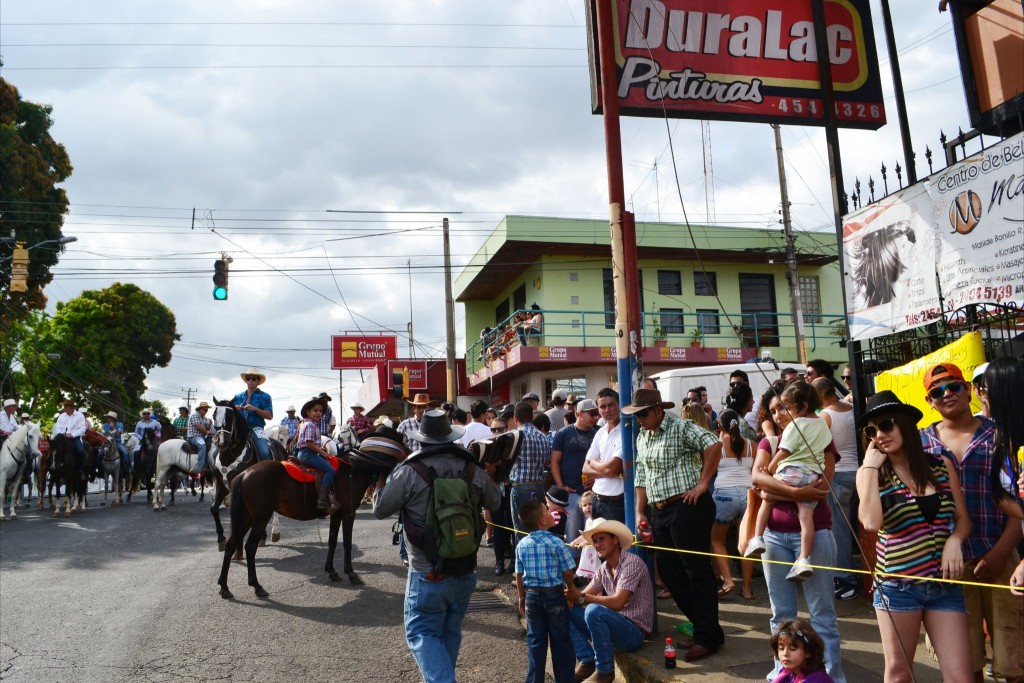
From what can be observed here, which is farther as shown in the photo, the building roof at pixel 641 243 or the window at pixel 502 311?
the window at pixel 502 311

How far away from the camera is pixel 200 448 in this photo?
19875 mm

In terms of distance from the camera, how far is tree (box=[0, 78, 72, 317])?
27156 mm

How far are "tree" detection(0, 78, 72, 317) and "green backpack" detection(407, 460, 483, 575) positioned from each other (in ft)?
84.8

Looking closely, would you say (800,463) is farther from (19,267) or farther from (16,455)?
(19,267)

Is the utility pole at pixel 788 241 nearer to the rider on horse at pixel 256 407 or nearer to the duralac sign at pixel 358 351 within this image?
the rider on horse at pixel 256 407

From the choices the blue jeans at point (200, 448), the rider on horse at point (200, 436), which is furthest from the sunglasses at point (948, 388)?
the blue jeans at point (200, 448)

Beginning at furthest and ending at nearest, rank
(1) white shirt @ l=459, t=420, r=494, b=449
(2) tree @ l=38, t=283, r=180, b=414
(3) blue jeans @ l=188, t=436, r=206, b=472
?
(2) tree @ l=38, t=283, r=180, b=414 < (3) blue jeans @ l=188, t=436, r=206, b=472 < (1) white shirt @ l=459, t=420, r=494, b=449

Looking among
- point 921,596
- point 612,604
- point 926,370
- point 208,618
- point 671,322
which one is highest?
point 671,322

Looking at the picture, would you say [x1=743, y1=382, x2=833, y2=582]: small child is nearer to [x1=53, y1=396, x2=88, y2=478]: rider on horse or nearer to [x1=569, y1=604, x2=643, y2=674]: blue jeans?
[x1=569, y1=604, x2=643, y2=674]: blue jeans

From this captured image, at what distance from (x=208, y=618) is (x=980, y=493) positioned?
728cm

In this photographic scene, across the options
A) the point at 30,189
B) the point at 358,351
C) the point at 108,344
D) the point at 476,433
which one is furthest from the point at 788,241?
the point at 108,344

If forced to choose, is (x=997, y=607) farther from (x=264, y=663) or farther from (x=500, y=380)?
(x=500, y=380)

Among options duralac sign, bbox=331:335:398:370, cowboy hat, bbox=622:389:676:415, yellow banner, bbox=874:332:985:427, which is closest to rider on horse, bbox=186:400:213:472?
cowboy hat, bbox=622:389:676:415

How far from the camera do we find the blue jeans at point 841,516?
725cm
